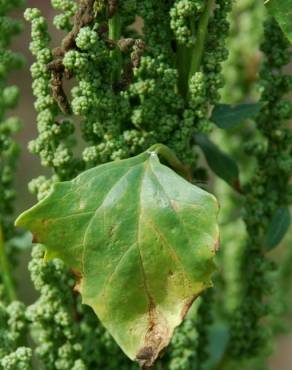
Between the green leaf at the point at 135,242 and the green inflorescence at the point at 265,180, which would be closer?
the green leaf at the point at 135,242

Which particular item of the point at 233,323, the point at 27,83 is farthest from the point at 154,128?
the point at 27,83

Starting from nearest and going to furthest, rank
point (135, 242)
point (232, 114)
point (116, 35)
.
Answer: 1. point (135, 242)
2. point (116, 35)
3. point (232, 114)

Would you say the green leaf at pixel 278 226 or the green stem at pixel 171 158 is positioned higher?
the green stem at pixel 171 158

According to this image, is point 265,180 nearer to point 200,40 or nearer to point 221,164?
point 221,164

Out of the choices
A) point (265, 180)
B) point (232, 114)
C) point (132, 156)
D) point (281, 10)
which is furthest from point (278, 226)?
point (281, 10)

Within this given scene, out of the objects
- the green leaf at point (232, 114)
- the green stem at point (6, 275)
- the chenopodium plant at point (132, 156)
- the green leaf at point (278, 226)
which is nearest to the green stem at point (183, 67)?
the chenopodium plant at point (132, 156)

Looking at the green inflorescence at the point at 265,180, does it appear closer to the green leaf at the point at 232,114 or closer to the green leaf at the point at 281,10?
the green leaf at the point at 232,114

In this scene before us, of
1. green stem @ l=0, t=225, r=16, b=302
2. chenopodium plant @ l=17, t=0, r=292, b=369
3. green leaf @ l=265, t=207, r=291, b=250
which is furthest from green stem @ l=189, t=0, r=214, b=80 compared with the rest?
green stem @ l=0, t=225, r=16, b=302
